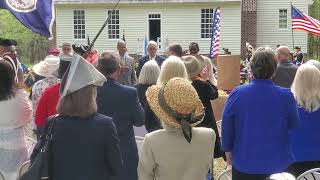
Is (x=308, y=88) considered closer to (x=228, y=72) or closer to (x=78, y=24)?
(x=228, y=72)

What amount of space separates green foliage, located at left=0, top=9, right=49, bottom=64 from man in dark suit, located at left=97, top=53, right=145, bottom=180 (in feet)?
139

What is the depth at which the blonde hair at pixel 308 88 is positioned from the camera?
17.1 feet

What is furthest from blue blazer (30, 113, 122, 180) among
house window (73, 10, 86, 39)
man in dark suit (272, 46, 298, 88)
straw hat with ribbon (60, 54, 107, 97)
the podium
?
house window (73, 10, 86, 39)

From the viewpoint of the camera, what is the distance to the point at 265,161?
4.75 m

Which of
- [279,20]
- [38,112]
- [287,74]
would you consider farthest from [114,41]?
[38,112]

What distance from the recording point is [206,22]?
1384 inches

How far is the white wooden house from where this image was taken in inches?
1352

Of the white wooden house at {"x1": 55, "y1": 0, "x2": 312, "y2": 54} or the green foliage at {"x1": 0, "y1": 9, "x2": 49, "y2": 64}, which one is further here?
the green foliage at {"x1": 0, "y1": 9, "x2": 49, "y2": 64}

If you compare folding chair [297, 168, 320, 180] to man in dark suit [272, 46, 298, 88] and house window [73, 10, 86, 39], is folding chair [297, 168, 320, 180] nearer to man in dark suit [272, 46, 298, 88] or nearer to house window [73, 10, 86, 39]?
man in dark suit [272, 46, 298, 88]

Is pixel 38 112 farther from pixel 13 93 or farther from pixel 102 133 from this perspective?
pixel 102 133

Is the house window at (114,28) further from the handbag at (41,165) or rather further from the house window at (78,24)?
the handbag at (41,165)

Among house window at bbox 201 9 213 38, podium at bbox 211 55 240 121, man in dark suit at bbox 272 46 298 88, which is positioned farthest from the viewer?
house window at bbox 201 9 213 38

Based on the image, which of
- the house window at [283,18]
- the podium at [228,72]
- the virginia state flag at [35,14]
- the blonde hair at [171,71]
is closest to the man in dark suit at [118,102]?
the blonde hair at [171,71]

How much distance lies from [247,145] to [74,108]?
1.71 m
